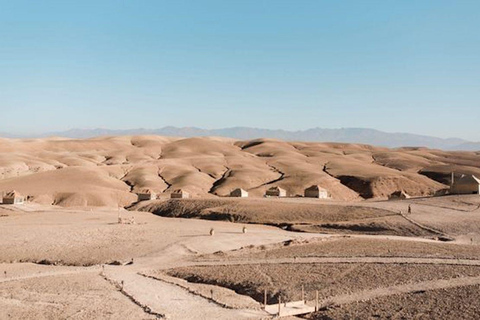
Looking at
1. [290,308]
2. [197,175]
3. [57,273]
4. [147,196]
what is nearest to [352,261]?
[290,308]

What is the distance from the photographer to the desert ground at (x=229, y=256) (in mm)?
24219

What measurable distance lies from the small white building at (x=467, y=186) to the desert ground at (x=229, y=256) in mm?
3417

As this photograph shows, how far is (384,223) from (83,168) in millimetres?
62745

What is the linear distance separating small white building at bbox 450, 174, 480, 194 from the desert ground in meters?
3.42

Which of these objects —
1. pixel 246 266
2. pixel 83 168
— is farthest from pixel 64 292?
pixel 83 168

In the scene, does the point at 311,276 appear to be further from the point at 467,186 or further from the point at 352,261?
the point at 467,186

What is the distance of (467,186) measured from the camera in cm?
6325

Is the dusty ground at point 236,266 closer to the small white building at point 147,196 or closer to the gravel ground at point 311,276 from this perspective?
the gravel ground at point 311,276

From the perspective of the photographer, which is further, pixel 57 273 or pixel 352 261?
pixel 352 261

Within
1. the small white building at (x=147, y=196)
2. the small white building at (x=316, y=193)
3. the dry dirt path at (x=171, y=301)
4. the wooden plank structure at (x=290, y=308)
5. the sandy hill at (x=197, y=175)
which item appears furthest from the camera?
the sandy hill at (x=197, y=175)

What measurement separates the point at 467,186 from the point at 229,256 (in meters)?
39.5

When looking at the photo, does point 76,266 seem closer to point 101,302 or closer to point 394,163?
point 101,302

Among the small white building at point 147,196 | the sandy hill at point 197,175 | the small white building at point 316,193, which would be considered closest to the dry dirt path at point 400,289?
the small white building at point 316,193

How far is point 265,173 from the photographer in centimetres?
10144
